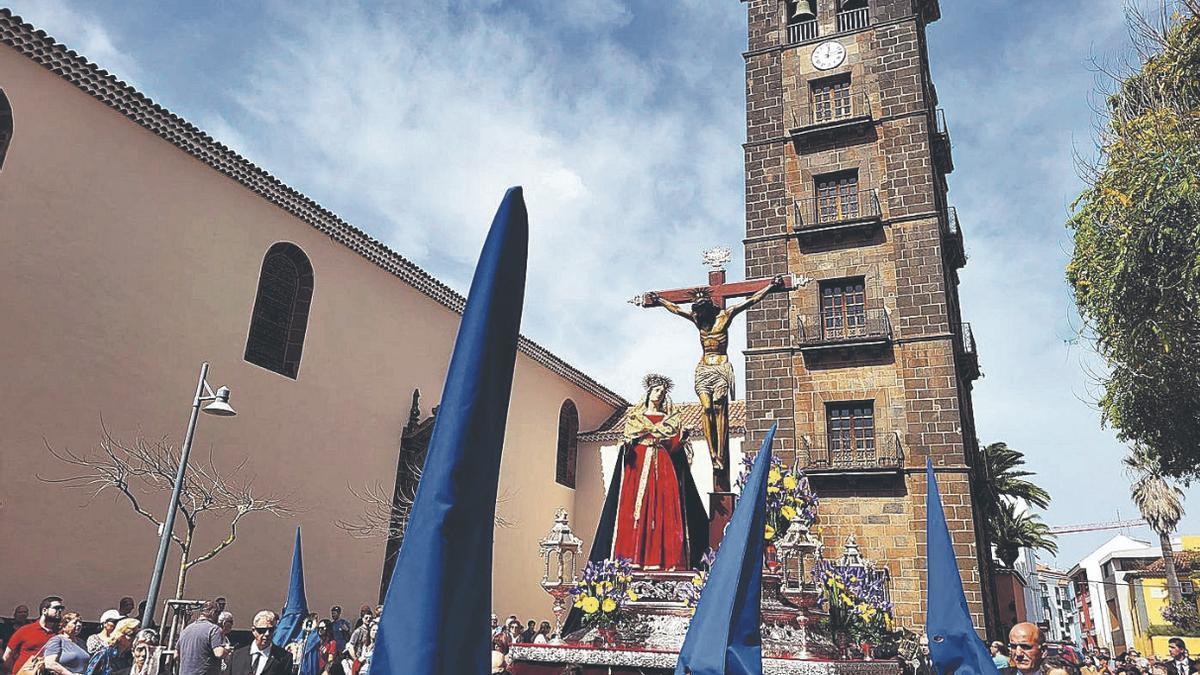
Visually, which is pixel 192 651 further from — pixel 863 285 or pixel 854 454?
pixel 863 285

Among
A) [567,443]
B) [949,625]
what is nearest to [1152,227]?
[949,625]

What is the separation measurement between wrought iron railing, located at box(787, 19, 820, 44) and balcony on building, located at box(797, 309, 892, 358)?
7.90m

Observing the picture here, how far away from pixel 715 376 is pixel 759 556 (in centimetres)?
487

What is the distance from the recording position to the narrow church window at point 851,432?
1834cm

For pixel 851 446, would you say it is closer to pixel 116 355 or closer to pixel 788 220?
pixel 788 220

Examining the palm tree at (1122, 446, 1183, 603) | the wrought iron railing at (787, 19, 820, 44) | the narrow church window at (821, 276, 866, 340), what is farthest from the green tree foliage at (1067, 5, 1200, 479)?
the palm tree at (1122, 446, 1183, 603)

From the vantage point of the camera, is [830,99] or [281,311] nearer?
[281,311]

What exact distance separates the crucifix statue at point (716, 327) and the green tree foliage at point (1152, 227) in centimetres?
529

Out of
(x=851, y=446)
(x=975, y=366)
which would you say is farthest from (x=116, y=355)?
(x=975, y=366)

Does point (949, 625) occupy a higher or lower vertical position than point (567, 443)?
lower

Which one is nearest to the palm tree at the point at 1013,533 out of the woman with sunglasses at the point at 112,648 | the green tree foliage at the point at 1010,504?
the green tree foliage at the point at 1010,504

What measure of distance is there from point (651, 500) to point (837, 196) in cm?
1430

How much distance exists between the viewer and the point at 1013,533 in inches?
1133

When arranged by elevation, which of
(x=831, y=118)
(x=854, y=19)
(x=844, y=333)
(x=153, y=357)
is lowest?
(x=153, y=357)
